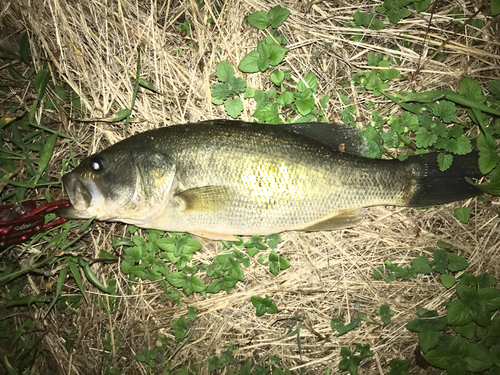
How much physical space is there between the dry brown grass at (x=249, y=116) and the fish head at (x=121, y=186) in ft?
2.04

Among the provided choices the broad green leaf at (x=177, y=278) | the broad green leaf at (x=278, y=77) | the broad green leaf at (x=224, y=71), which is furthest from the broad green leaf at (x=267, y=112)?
the broad green leaf at (x=177, y=278)

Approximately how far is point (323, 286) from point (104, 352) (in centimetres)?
255

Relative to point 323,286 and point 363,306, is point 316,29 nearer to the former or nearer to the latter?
point 323,286

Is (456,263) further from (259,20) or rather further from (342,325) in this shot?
(259,20)

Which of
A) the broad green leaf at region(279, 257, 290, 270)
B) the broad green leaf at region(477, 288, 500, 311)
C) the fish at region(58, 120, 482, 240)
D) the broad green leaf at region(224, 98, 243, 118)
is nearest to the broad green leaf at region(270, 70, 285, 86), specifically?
the broad green leaf at region(224, 98, 243, 118)

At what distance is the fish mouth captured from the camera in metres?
2.67

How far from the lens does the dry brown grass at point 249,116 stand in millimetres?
3098

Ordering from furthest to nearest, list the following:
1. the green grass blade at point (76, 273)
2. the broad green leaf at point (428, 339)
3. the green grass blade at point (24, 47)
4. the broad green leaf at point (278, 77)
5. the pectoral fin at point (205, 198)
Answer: the green grass blade at point (24, 47)
the green grass blade at point (76, 273)
the broad green leaf at point (278, 77)
the broad green leaf at point (428, 339)
the pectoral fin at point (205, 198)

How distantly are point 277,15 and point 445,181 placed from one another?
237 cm

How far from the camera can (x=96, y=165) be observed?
270cm

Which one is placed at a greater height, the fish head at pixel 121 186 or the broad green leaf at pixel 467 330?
the fish head at pixel 121 186

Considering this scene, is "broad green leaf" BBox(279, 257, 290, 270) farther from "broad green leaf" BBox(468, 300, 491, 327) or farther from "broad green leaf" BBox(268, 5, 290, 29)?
"broad green leaf" BBox(268, 5, 290, 29)

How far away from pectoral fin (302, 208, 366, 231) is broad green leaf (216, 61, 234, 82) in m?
1.71

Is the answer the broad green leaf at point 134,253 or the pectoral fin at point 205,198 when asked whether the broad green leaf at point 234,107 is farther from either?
the broad green leaf at point 134,253
